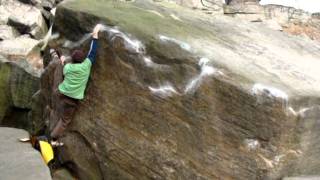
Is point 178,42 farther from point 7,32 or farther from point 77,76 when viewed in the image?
point 7,32

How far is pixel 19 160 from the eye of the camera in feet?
27.6

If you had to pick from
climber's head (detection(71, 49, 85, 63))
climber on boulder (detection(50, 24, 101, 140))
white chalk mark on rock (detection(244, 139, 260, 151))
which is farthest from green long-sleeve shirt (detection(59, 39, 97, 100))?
white chalk mark on rock (detection(244, 139, 260, 151))

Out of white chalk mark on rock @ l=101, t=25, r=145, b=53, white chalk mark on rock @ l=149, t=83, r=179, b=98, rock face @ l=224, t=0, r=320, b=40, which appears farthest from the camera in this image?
rock face @ l=224, t=0, r=320, b=40

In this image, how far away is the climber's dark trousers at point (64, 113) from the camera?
30.8 feet

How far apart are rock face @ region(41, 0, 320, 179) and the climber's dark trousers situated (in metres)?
0.14

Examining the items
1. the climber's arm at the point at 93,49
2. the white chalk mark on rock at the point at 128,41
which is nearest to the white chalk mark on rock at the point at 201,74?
the white chalk mark on rock at the point at 128,41

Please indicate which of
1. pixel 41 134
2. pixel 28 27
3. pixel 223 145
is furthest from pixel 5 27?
pixel 223 145

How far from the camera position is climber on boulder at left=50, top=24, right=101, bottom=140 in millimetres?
9133

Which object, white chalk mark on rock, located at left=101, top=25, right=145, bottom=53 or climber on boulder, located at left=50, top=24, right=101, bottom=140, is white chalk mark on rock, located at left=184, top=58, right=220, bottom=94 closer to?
white chalk mark on rock, located at left=101, top=25, right=145, bottom=53

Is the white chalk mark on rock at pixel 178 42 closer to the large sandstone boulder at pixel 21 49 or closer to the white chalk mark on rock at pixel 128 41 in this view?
the white chalk mark on rock at pixel 128 41

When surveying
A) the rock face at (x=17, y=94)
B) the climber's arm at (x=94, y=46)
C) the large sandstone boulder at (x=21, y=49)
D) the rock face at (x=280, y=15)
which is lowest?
the rock face at (x=280, y=15)

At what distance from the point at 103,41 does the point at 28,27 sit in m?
11.7

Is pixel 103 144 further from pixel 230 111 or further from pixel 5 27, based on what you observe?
pixel 5 27

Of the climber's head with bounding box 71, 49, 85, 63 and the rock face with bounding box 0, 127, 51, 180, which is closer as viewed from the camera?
the rock face with bounding box 0, 127, 51, 180
